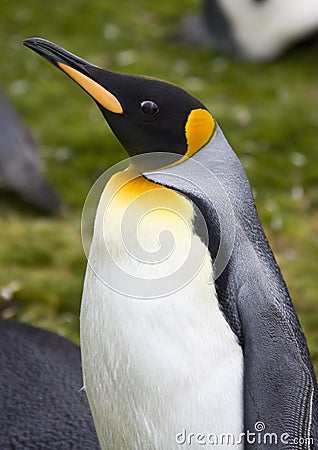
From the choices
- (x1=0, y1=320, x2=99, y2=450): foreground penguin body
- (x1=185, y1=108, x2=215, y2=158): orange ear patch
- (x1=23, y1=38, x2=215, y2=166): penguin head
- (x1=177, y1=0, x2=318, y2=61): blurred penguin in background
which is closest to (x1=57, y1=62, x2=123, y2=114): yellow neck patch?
(x1=23, y1=38, x2=215, y2=166): penguin head

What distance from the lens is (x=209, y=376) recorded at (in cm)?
155

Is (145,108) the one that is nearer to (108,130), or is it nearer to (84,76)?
(84,76)

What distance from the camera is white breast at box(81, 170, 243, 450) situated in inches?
60.4

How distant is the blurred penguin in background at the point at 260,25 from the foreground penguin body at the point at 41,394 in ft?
12.8

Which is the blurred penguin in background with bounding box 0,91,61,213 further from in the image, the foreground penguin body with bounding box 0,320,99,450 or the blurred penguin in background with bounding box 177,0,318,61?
the blurred penguin in background with bounding box 177,0,318,61

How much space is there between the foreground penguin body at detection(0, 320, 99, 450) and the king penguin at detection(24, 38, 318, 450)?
48cm

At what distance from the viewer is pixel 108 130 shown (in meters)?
4.74

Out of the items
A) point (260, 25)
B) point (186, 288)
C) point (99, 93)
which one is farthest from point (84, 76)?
point (260, 25)

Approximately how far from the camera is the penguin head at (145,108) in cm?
154

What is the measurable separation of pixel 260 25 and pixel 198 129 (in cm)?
450

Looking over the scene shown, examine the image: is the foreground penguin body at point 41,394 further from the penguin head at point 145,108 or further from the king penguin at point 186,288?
the penguin head at point 145,108

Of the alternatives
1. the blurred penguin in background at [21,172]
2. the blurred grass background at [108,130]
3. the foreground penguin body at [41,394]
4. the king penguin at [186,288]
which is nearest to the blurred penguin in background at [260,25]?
the blurred grass background at [108,130]

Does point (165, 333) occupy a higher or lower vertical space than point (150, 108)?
lower

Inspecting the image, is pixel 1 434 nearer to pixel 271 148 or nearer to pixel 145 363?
pixel 145 363
